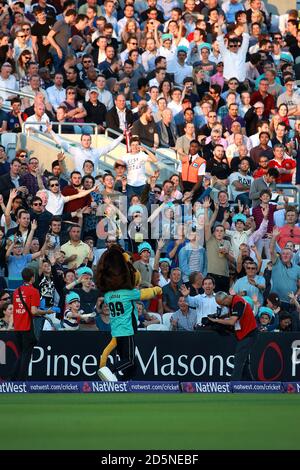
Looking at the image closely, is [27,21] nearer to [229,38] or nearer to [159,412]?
[229,38]

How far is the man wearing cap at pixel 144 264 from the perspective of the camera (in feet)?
74.6

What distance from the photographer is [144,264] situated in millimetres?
22797

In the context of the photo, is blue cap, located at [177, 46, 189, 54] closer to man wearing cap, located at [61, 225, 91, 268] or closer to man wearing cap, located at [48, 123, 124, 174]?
man wearing cap, located at [48, 123, 124, 174]

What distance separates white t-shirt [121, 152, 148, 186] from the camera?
79.7ft

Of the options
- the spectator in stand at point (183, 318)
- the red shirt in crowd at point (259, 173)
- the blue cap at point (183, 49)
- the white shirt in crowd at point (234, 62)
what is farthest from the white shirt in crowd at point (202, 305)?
the white shirt in crowd at point (234, 62)

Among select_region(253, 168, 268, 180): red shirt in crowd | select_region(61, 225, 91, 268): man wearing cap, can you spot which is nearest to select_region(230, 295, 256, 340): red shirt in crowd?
select_region(61, 225, 91, 268): man wearing cap

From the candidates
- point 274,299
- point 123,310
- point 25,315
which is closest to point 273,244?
point 274,299

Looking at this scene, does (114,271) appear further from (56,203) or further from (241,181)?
(241,181)

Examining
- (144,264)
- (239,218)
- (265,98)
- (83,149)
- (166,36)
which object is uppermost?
(166,36)

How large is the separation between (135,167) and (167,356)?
5.22 meters

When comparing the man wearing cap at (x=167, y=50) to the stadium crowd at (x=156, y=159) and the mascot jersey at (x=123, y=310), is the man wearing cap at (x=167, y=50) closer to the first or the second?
the stadium crowd at (x=156, y=159)

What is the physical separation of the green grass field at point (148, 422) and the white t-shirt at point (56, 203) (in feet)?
16.6

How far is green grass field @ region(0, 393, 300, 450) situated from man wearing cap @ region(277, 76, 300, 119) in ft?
33.9

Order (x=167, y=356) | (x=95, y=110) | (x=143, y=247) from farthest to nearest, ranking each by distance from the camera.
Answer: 1. (x=95, y=110)
2. (x=143, y=247)
3. (x=167, y=356)
